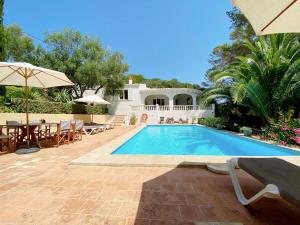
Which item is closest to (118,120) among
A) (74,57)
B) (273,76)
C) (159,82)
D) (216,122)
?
(74,57)

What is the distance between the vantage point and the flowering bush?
7.32m

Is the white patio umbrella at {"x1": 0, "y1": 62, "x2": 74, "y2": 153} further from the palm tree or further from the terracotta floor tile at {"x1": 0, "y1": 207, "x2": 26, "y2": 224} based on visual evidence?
the palm tree

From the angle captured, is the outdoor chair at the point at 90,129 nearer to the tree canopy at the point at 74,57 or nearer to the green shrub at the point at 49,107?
the green shrub at the point at 49,107

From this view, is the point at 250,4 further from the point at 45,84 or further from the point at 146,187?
the point at 45,84

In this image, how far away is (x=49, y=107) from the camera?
1255 cm

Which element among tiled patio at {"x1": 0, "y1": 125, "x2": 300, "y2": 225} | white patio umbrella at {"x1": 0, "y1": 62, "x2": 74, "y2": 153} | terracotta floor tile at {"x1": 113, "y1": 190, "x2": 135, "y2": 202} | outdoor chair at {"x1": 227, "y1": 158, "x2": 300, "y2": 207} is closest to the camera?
outdoor chair at {"x1": 227, "y1": 158, "x2": 300, "y2": 207}

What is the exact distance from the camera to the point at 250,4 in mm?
2545

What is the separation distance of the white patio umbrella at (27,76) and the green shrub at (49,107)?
417cm

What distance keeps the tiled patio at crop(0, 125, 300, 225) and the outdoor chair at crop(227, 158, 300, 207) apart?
0.39 meters

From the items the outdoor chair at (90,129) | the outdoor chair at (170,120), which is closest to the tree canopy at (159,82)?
the outdoor chair at (170,120)

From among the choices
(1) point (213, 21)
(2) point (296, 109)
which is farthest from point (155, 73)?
(2) point (296, 109)

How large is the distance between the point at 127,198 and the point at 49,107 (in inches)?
464

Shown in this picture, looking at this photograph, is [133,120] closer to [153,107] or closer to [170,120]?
[153,107]

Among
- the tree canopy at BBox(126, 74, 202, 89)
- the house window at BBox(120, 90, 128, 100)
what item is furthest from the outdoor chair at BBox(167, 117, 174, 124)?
the tree canopy at BBox(126, 74, 202, 89)
